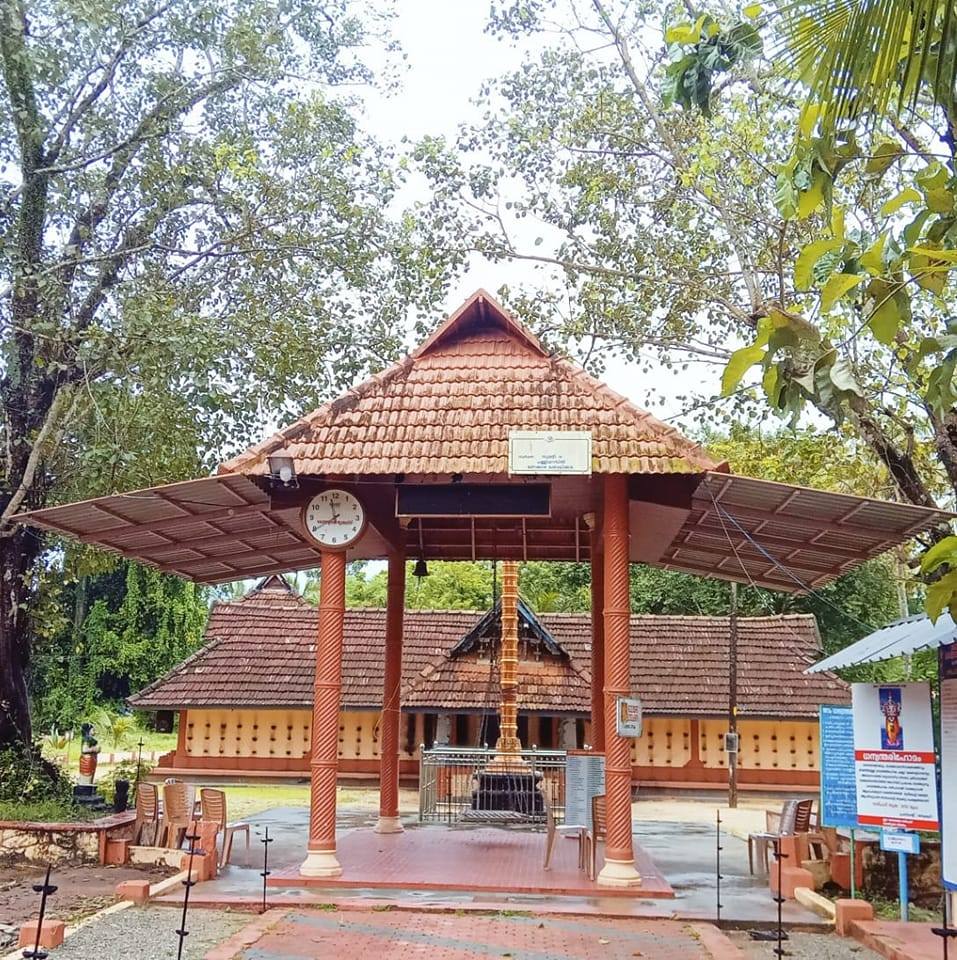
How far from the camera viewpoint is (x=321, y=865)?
9.34 m

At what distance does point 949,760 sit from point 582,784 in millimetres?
4645

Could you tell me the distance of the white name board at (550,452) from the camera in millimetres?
9320

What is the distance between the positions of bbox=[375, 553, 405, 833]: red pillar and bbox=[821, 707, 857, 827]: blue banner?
5478 millimetres

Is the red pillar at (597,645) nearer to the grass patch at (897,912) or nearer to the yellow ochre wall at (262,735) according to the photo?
the grass patch at (897,912)

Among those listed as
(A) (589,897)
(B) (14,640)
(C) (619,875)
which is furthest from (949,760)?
(B) (14,640)

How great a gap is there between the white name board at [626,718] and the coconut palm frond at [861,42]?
6.44 m

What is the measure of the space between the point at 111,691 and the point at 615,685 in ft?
101

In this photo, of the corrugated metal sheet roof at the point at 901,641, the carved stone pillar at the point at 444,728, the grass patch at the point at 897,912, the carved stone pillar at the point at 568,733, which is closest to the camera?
the corrugated metal sheet roof at the point at 901,641

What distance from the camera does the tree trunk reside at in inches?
499

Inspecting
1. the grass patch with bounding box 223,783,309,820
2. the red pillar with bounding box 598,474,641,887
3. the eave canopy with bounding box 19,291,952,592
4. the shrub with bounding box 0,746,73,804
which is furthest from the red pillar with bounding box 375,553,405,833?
the red pillar with bounding box 598,474,641,887

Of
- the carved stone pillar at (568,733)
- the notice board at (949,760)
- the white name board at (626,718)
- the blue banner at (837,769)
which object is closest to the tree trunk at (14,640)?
the white name board at (626,718)

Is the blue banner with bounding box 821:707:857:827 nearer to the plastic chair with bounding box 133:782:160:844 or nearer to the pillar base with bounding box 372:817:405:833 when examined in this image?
the pillar base with bounding box 372:817:405:833

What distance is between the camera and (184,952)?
688cm

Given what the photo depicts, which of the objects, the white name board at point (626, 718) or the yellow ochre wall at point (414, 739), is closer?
the white name board at point (626, 718)
